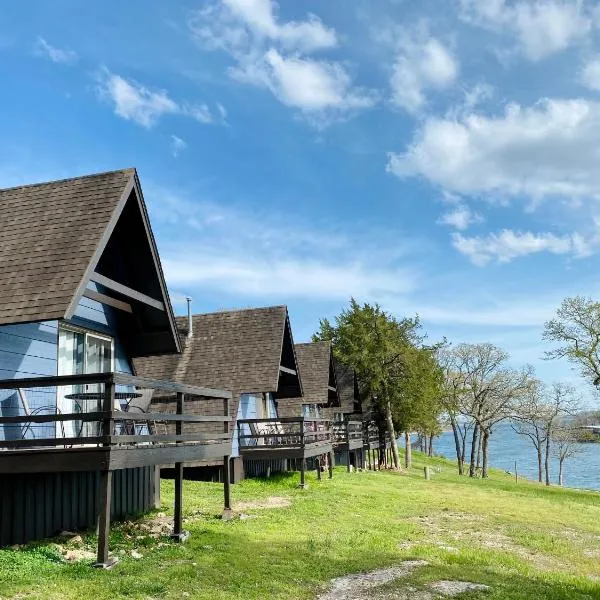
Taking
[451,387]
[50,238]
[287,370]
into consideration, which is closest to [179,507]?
[50,238]

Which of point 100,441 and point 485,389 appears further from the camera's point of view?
point 485,389

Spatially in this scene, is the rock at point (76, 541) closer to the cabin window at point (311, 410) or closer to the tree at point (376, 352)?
the cabin window at point (311, 410)

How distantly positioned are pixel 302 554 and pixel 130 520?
4.03m

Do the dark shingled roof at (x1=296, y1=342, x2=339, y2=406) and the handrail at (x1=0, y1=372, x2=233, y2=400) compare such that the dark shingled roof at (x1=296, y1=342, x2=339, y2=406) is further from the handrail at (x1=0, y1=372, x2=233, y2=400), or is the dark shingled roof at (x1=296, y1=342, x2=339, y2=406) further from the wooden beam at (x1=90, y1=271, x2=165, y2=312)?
the handrail at (x1=0, y1=372, x2=233, y2=400)

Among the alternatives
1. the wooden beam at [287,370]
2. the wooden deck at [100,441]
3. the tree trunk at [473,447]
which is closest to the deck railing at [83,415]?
the wooden deck at [100,441]

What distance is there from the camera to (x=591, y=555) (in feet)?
49.3

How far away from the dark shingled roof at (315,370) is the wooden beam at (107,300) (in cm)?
2146

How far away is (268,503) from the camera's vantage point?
18.1 meters

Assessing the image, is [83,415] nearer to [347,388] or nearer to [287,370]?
[287,370]

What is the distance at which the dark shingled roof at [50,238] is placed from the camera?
10641 mm

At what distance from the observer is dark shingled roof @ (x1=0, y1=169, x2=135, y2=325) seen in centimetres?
1064

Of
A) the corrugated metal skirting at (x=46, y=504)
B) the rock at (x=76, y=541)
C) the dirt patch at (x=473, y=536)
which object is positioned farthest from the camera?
the dirt patch at (x=473, y=536)

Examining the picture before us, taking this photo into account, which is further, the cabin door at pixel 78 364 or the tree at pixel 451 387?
the tree at pixel 451 387

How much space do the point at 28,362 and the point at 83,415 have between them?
3566 mm
